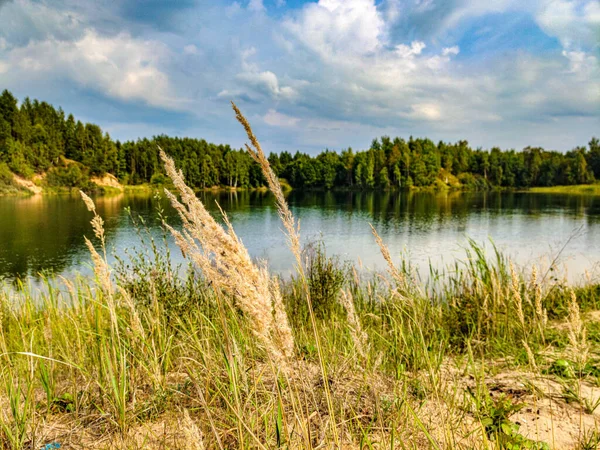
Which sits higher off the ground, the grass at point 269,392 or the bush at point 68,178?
the bush at point 68,178

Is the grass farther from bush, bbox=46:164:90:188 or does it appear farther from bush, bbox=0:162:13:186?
bush, bbox=46:164:90:188

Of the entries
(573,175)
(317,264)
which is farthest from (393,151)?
(317,264)

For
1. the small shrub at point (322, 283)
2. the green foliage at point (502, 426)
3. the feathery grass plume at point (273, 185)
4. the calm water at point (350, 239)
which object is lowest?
the calm water at point (350, 239)

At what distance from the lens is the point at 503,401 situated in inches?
122

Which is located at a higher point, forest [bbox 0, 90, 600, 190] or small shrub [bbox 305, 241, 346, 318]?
forest [bbox 0, 90, 600, 190]

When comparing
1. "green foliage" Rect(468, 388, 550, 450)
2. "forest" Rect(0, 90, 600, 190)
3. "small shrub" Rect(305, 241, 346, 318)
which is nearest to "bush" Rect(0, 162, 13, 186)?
"forest" Rect(0, 90, 600, 190)

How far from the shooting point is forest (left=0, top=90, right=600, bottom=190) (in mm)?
93500

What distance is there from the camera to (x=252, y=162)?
11281cm

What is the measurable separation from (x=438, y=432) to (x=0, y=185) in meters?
98.4

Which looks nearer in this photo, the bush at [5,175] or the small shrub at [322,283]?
the small shrub at [322,283]

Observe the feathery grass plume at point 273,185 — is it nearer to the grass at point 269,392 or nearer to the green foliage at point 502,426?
the grass at point 269,392

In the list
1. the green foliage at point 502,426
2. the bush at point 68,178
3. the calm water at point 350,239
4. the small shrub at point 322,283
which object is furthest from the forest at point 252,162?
the green foliage at point 502,426

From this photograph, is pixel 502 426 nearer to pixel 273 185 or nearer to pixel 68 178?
pixel 273 185

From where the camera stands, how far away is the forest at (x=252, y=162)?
307 feet
